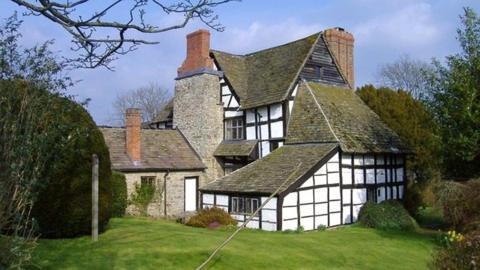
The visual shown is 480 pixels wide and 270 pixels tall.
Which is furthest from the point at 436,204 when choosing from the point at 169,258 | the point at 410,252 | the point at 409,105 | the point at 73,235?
the point at 409,105

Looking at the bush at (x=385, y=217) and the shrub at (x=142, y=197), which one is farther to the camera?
the shrub at (x=142, y=197)

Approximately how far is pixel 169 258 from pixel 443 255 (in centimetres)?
658

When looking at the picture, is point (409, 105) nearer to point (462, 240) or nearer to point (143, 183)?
point (143, 183)

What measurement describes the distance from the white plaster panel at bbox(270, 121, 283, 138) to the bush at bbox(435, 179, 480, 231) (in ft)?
29.5

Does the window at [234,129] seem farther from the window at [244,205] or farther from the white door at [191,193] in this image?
the window at [244,205]

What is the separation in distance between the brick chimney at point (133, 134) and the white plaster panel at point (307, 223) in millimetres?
10063

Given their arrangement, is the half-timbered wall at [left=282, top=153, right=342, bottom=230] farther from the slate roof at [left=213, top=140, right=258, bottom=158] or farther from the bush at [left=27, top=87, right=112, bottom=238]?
the bush at [left=27, top=87, right=112, bottom=238]

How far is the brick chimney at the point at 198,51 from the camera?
29.3m

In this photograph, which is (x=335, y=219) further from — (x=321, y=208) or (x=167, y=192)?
(x=167, y=192)

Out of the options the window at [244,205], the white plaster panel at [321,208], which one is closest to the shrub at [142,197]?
the window at [244,205]

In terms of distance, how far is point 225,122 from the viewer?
97.0ft

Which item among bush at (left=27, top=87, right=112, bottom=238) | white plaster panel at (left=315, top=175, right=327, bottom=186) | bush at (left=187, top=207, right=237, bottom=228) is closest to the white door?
bush at (left=187, top=207, right=237, bottom=228)

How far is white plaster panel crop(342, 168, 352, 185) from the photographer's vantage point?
24.3 m

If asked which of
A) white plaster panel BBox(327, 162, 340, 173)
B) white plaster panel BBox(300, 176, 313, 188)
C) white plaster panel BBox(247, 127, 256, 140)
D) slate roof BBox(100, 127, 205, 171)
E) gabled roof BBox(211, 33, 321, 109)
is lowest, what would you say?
white plaster panel BBox(300, 176, 313, 188)
